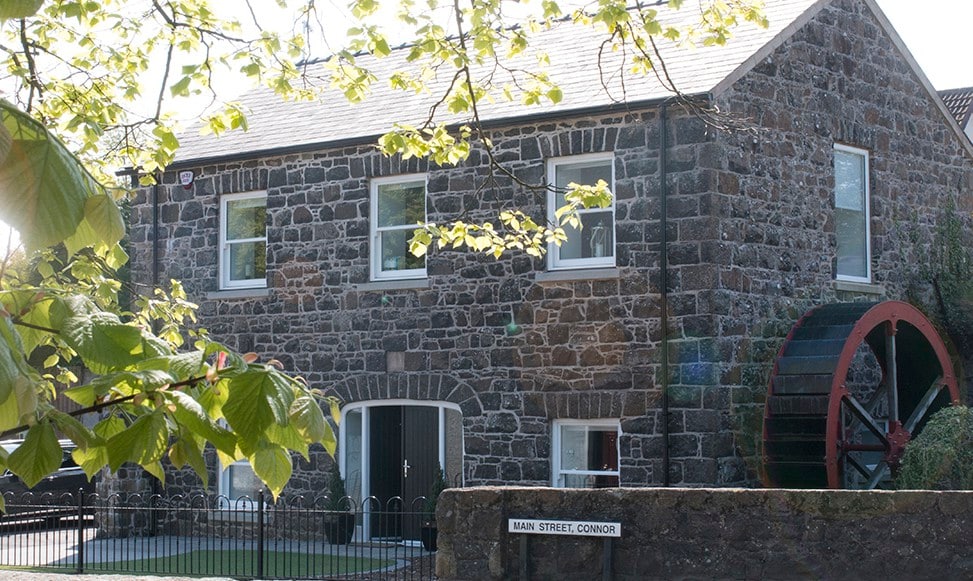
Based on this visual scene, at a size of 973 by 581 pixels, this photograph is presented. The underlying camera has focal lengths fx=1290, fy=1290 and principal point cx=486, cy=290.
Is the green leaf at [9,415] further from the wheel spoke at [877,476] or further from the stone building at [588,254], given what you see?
the wheel spoke at [877,476]

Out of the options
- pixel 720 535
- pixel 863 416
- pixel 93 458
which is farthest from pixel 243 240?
pixel 93 458

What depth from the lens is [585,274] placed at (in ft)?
52.1

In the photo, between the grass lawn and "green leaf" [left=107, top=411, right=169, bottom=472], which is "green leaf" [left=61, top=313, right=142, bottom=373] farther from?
the grass lawn

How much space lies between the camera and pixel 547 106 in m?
16.4

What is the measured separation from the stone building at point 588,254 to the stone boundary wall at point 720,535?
14.8 ft

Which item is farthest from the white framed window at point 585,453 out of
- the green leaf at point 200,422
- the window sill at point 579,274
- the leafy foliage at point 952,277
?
the green leaf at point 200,422

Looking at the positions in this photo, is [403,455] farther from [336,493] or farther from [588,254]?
[588,254]

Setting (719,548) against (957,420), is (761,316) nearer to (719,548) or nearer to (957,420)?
(957,420)

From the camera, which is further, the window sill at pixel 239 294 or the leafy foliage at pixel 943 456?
the window sill at pixel 239 294

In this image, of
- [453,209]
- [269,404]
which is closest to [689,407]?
[453,209]

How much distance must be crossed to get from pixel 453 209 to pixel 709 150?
372cm

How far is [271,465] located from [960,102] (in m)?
28.1

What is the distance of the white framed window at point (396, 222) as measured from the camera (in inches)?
698

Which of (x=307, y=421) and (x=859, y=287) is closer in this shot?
(x=307, y=421)
